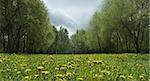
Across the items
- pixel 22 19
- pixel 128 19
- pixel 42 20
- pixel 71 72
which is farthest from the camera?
pixel 128 19

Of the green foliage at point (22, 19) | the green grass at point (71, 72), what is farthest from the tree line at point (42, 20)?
the green grass at point (71, 72)

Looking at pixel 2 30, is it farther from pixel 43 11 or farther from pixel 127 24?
pixel 127 24

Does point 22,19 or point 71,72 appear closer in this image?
point 71,72

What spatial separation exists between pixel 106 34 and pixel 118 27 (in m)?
11.9

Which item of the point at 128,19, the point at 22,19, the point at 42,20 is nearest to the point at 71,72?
the point at 22,19

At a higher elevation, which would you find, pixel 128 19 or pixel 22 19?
pixel 128 19

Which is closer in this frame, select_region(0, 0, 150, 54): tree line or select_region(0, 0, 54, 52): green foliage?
select_region(0, 0, 54, 52): green foliage

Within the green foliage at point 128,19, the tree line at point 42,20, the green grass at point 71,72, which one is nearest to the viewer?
the green grass at point 71,72

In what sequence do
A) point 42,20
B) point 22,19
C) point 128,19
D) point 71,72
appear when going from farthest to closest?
point 128,19 → point 42,20 → point 22,19 → point 71,72

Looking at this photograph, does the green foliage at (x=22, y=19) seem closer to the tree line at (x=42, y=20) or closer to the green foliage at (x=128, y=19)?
the tree line at (x=42, y=20)

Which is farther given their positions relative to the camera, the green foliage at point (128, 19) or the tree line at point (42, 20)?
the green foliage at point (128, 19)

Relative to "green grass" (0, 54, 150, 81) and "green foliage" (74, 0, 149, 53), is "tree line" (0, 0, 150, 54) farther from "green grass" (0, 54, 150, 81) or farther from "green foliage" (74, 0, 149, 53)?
"green grass" (0, 54, 150, 81)

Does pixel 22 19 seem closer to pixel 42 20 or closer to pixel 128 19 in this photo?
pixel 42 20

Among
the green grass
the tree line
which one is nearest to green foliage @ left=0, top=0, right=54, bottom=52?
the tree line
